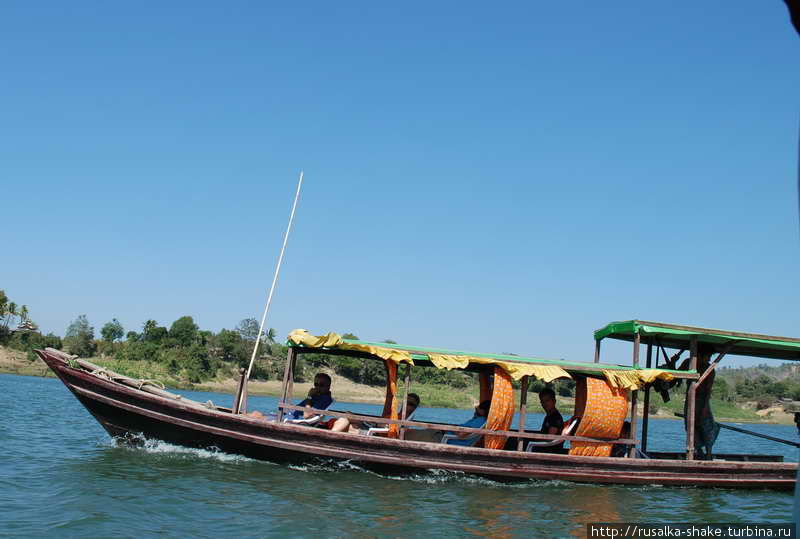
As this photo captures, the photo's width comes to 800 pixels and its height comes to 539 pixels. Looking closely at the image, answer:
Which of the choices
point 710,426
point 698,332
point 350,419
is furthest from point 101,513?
point 710,426

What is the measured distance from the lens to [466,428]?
39.3ft

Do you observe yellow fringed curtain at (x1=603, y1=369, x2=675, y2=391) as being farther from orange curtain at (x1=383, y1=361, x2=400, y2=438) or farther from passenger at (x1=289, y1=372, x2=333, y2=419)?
passenger at (x1=289, y1=372, x2=333, y2=419)

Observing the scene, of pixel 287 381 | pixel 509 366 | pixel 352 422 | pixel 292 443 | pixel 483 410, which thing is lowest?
pixel 292 443

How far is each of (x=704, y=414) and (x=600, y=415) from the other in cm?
308

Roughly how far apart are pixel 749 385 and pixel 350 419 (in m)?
63.9

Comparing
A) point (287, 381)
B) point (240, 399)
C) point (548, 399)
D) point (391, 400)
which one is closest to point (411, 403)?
point (391, 400)

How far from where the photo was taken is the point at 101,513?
8352 millimetres

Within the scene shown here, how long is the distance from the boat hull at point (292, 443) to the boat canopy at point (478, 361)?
4.71 ft

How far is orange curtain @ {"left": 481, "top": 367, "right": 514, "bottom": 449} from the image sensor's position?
1193cm

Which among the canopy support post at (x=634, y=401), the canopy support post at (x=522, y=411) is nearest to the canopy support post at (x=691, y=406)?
the canopy support post at (x=634, y=401)

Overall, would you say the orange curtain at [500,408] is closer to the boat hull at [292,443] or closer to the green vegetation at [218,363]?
the boat hull at [292,443]

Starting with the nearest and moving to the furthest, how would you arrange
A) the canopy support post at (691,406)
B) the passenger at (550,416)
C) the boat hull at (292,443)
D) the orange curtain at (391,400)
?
the boat hull at (292,443)
the orange curtain at (391,400)
the passenger at (550,416)
the canopy support post at (691,406)

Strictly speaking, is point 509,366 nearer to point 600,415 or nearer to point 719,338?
point 600,415

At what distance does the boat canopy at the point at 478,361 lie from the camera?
11.8 meters
